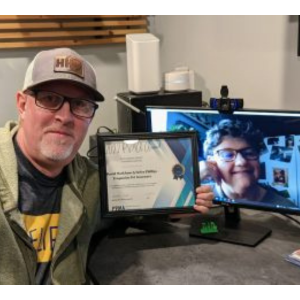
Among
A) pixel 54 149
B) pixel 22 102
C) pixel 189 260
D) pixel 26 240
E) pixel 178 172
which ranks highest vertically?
pixel 22 102

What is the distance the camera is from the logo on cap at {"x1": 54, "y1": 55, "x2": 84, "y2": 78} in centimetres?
116

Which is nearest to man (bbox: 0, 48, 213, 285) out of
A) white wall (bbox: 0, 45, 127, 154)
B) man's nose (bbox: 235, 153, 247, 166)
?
man's nose (bbox: 235, 153, 247, 166)

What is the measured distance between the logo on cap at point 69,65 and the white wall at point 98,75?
3.69 ft

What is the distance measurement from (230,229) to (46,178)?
0.65 m

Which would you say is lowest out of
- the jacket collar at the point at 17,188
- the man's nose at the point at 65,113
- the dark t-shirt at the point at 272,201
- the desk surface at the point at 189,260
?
the desk surface at the point at 189,260

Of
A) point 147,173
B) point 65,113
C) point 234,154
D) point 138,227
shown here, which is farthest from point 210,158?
point 65,113

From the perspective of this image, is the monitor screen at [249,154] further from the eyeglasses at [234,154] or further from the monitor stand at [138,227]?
the monitor stand at [138,227]

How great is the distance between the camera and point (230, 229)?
4.72ft

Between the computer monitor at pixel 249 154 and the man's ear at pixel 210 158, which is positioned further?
the man's ear at pixel 210 158

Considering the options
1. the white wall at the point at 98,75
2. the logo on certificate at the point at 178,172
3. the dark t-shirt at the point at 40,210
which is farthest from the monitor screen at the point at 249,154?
the white wall at the point at 98,75

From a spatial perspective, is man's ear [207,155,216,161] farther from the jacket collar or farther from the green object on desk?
the jacket collar

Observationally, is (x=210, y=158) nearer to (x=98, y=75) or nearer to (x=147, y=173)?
(x=147, y=173)

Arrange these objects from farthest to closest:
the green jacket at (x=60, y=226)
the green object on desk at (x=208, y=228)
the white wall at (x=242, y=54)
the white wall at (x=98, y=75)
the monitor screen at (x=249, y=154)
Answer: the white wall at (x=98, y=75) → the white wall at (x=242, y=54) → the green object on desk at (x=208, y=228) → the monitor screen at (x=249, y=154) → the green jacket at (x=60, y=226)

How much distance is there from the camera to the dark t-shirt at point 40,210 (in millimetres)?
1172
